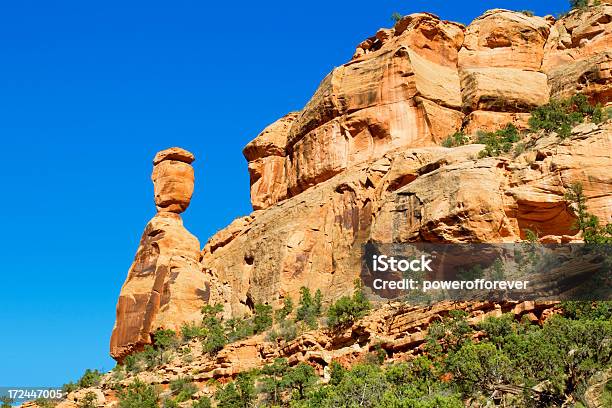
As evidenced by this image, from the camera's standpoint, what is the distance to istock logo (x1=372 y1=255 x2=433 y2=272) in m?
46.8

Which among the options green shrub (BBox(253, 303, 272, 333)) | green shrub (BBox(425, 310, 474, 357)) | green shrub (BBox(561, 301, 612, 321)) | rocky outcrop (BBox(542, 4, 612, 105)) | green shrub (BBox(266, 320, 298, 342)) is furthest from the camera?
rocky outcrop (BBox(542, 4, 612, 105))

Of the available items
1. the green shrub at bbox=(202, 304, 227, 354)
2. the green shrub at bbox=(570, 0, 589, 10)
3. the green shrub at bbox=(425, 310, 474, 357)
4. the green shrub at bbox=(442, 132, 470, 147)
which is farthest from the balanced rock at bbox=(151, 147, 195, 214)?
the green shrub at bbox=(425, 310, 474, 357)

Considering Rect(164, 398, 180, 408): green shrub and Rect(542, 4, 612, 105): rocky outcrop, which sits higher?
Rect(542, 4, 612, 105): rocky outcrop

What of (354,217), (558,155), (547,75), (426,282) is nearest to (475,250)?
(426,282)

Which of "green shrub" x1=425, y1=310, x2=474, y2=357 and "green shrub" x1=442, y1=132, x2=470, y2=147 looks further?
"green shrub" x1=442, y1=132, x2=470, y2=147

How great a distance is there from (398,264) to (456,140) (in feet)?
39.8

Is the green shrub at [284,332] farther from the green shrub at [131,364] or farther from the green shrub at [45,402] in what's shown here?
the green shrub at [45,402]

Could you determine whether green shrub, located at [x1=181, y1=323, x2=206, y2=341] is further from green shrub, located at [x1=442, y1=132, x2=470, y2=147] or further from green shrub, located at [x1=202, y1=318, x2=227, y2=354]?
green shrub, located at [x1=442, y1=132, x2=470, y2=147]

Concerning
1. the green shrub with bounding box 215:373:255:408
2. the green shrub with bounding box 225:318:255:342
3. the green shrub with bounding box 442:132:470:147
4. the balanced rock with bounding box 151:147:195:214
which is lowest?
the green shrub with bounding box 215:373:255:408

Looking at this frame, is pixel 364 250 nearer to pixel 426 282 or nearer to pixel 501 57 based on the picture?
pixel 426 282

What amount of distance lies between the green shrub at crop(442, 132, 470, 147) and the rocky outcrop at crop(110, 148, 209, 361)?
750 inches

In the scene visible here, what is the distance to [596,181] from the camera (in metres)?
44.9

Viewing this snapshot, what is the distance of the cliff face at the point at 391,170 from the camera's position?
46344mm

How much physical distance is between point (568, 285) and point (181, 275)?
99.2 feet
